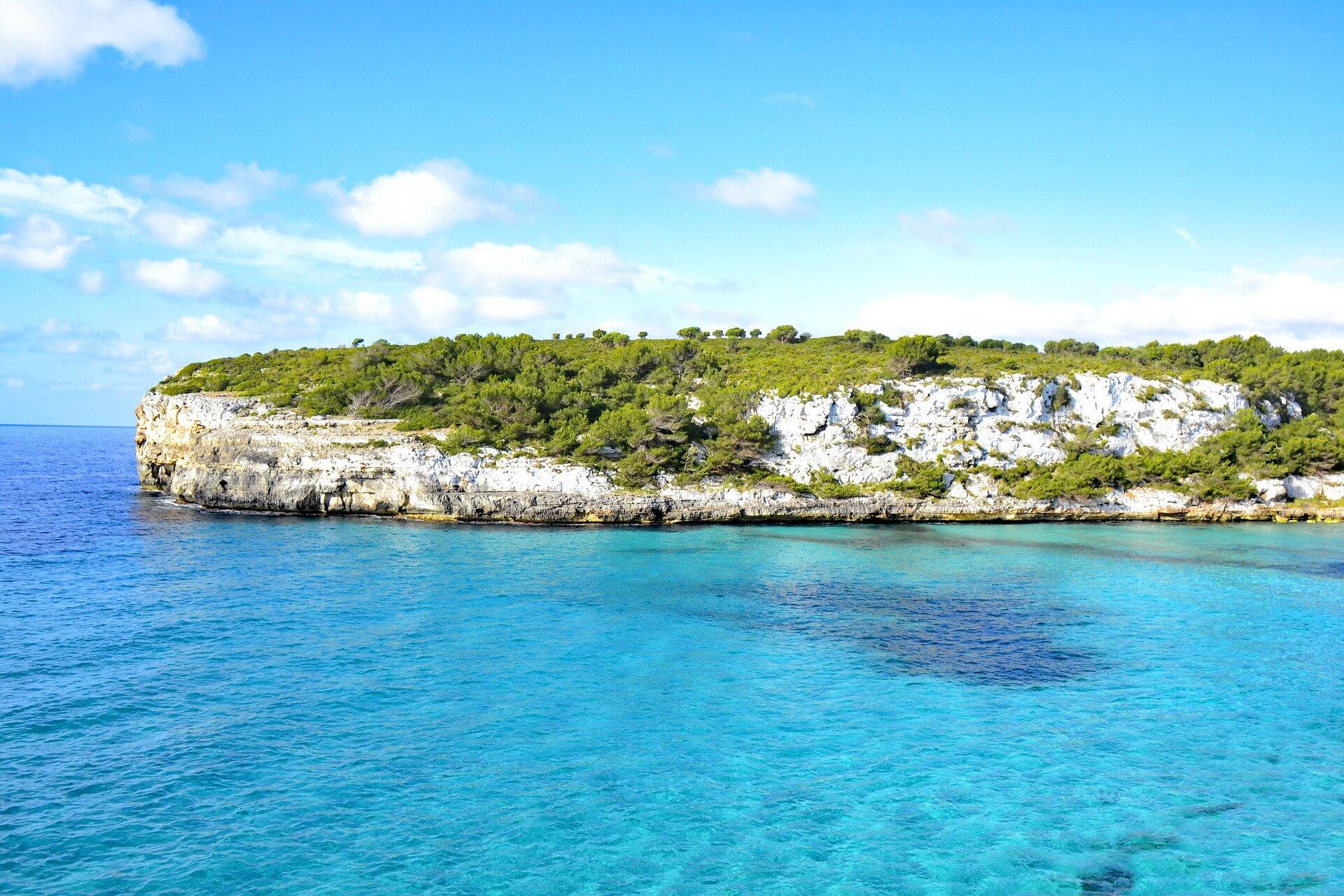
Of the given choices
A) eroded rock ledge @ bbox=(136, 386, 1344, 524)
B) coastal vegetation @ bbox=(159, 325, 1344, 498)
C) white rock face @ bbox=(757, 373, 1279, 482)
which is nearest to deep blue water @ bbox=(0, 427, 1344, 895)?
eroded rock ledge @ bbox=(136, 386, 1344, 524)

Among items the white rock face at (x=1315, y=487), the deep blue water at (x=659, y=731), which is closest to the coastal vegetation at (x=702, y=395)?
the white rock face at (x=1315, y=487)

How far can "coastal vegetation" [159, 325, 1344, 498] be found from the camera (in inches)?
1961

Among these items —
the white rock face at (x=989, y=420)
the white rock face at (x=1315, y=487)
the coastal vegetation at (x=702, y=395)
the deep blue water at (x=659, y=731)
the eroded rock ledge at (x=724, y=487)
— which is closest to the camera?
the deep blue water at (x=659, y=731)

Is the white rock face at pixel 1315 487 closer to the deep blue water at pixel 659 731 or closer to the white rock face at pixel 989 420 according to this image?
the white rock face at pixel 989 420

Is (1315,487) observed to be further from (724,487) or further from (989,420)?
(724,487)

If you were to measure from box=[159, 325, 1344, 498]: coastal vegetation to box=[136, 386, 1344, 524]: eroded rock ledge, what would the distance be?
127 centimetres

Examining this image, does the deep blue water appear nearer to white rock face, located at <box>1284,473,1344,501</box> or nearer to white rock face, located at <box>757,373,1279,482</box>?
white rock face, located at <box>757,373,1279,482</box>

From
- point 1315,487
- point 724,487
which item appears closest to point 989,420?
point 724,487

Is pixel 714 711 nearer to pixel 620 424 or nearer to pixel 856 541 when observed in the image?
pixel 856 541

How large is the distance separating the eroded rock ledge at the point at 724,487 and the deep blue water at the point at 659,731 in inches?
600

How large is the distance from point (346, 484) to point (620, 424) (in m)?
17.6

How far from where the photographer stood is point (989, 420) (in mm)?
53625

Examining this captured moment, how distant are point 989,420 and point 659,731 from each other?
45.3 meters

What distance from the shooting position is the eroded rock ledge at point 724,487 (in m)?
46.1
